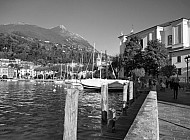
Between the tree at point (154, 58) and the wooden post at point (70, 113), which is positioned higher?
the tree at point (154, 58)

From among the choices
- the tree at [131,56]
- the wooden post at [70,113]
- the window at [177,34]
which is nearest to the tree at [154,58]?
the tree at [131,56]

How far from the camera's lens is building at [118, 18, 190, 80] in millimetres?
47778

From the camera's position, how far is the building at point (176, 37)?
47.8 meters

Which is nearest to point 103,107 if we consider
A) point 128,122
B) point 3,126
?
point 128,122

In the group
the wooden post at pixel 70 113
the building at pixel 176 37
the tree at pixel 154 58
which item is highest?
the building at pixel 176 37

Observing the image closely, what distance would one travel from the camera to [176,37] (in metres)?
56.5

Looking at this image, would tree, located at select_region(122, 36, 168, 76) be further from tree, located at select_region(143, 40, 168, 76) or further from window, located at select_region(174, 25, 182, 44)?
window, located at select_region(174, 25, 182, 44)

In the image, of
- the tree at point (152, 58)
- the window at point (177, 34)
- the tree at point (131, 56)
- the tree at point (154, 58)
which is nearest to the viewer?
the tree at point (154, 58)

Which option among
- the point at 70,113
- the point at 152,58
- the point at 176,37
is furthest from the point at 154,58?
the point at 70,113

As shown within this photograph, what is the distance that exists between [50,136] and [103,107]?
3378 mm

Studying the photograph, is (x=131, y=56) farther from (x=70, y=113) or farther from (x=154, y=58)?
(x=70, y=113)

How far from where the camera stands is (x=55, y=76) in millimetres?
148625

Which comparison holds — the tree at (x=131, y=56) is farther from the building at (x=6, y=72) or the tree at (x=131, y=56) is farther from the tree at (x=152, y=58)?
the building at (x=6, y=72)

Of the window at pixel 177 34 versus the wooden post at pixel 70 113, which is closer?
the wooden post at pixel 70 113
